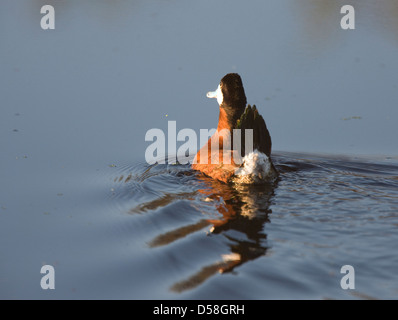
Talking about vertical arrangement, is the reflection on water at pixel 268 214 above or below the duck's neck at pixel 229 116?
below

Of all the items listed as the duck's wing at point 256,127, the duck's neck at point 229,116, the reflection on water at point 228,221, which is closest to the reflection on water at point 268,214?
the reflection on water at point 228,221

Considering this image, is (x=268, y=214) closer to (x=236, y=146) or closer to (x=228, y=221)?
(x=228, y=221)

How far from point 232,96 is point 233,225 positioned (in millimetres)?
3023

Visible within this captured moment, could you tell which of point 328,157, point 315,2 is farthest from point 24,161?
point 315,2

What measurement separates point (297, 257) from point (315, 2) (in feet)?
29.5

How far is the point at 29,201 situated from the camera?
245 inches

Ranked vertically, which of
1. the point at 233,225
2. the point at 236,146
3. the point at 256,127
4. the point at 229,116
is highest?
the point at 229,116

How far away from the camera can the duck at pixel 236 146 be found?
7.14m

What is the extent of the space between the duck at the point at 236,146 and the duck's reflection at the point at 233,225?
0.55 feet

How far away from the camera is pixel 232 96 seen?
26.3ft

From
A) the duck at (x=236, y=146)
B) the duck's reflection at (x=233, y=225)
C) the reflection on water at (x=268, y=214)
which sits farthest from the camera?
the duck at (x=236, y=146)

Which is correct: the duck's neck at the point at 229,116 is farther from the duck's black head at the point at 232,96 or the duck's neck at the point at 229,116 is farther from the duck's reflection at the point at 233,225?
the duck's reflection at the point at 233,225

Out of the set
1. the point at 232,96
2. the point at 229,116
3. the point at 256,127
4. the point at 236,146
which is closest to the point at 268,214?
the point at 256,127

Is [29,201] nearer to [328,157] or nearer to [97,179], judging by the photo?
[97,179]
